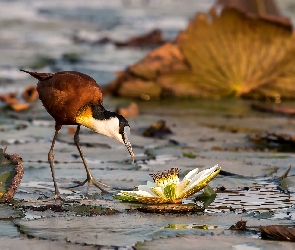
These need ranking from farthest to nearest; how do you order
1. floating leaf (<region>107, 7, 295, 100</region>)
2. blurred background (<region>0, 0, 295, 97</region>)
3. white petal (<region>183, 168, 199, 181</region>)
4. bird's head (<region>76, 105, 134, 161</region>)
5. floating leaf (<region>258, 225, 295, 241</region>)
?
blurred background (<region>0, 0, 295, 97</region>) < floating leaf (<region>107, 7, 295, 100</region>) < bird's head (<region>76, 105, 134, 161</region>) < white petal (<region>183, 168, 199, 181</region>) < floating leaf (<region>258, 225, 295, 241</region>)

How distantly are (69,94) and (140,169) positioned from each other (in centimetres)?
88

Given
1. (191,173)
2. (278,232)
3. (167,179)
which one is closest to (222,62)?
(191,173)

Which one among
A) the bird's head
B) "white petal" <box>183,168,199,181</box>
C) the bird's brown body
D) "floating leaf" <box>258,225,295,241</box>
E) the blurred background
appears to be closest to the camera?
"floating leaf" <box>258,225,295,241</box>

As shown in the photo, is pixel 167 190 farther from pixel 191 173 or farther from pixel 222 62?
pixel 222 62

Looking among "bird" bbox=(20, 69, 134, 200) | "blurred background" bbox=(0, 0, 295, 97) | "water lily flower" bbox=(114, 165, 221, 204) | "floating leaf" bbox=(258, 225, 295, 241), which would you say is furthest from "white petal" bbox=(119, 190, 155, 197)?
"blurred background" bbox=(0, 0, 295, 97)

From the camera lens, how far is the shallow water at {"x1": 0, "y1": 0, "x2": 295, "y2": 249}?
4.08 m

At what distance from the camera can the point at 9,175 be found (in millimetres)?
4789

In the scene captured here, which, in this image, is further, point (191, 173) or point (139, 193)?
point (191, 173)

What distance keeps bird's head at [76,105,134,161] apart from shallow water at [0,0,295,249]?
327 millimetres

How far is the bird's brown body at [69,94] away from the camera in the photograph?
17.5 ft

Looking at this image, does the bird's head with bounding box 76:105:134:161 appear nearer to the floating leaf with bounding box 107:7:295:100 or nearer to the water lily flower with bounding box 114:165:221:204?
the water lily flower with bounding box 114:165:221:204

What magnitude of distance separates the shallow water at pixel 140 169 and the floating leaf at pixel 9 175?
0.09 meters

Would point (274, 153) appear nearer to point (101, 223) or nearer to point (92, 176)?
point (92, 176)

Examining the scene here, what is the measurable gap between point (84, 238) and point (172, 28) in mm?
13140
